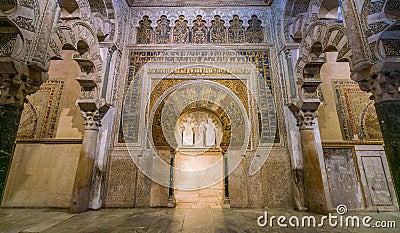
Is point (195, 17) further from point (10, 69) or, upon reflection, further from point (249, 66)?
point (10, 69)

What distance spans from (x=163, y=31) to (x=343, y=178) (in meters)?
6.51

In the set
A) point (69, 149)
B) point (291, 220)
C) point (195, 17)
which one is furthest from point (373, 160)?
point (69, 149)

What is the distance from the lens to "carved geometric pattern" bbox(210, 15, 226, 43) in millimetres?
5910

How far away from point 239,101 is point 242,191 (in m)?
2.31

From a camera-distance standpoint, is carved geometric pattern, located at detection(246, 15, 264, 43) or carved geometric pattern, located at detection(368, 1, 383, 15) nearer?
carved geometric pattern, located at detection(368, 1, 383, 15)

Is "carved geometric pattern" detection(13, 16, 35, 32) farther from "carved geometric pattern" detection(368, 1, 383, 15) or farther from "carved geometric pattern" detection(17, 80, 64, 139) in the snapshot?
"carved geometric pattern" detection(368, 1, 383, 15)

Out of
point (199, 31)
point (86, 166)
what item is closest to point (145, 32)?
point (199, 31)

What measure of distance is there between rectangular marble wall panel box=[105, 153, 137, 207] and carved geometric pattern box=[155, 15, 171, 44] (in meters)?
3.51

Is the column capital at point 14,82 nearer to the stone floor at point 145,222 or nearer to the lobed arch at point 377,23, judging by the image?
the stone floor at point 145,222

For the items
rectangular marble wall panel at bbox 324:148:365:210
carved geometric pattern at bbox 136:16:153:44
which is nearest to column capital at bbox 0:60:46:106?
carved geometric pattern at bbox 136:16:153:44

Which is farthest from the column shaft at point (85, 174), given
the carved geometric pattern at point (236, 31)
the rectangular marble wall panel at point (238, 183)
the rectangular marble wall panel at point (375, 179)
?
the rectangular marble wall panel at point (375, 179)

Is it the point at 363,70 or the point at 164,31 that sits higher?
the point at 164,31

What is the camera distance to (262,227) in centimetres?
296

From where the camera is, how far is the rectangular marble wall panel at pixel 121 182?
4.54m
